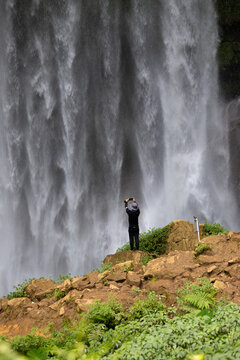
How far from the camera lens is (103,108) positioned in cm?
2255

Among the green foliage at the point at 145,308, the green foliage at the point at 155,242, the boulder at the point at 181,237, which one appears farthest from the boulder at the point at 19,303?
the boulder at the point at 181,237

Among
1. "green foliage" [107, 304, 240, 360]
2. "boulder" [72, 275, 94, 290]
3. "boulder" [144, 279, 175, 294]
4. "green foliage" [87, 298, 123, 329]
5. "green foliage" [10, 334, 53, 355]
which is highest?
"boulder" [72, 275, 94, 290]

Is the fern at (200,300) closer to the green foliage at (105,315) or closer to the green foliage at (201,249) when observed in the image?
the green foliage at (105,315)

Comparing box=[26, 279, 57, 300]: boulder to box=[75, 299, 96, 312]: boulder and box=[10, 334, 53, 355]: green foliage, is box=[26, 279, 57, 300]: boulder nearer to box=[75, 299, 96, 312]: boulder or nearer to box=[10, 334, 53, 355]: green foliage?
box=[75, 299, 96, 312]: boulder

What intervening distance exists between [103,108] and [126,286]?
16760 mm

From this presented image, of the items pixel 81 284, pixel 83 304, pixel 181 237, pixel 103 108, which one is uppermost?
pixel 103 108

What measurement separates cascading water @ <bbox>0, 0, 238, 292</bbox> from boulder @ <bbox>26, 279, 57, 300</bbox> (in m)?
11.4

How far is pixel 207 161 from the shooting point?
21.1 metres

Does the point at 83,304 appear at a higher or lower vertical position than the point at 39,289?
lower

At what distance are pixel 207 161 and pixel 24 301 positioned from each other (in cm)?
1509

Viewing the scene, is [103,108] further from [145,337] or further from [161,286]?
[145,337]

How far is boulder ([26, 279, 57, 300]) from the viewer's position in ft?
26.8

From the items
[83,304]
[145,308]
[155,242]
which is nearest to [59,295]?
[83,304]

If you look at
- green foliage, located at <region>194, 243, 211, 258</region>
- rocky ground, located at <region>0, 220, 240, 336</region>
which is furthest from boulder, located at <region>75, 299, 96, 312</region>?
green foliage, located at <region>194, 243, 211, 258</region>
